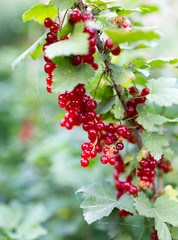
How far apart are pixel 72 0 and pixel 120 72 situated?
0.71 ft

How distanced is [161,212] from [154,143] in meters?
0.19

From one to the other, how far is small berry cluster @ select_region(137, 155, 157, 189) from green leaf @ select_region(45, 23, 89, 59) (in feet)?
1.26

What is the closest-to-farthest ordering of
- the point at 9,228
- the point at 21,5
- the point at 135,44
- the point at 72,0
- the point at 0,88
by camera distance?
the point at 72,0 < the point at 135,44 < the point at 9,228 < the point at 0,88 < the point at 21,5

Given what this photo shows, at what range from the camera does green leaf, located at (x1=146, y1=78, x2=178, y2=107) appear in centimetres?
68

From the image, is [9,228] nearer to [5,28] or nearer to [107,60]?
[107,60]

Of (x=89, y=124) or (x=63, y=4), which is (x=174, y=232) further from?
(x=63, y=4)

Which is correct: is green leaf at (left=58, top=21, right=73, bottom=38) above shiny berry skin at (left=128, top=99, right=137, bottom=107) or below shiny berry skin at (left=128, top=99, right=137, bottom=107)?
above

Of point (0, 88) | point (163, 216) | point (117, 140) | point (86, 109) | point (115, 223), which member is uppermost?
point (86, 109)

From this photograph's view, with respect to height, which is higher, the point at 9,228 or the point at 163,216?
the point at 163,216

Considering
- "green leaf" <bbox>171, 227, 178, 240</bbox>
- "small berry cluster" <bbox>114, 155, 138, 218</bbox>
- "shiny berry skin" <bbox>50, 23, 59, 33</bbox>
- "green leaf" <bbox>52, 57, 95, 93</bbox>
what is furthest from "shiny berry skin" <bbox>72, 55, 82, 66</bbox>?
"green leaf" <bbox>171, 227, 178, 240</bbox>

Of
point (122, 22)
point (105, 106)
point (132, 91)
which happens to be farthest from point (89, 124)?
point (122, 22)

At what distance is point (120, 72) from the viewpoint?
2.30 ft

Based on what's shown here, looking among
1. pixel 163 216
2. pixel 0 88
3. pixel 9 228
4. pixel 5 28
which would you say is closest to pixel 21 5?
pixel 5 28

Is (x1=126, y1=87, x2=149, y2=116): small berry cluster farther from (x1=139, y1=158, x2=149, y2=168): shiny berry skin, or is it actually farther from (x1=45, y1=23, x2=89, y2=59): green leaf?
(x1=45, y1=23, x2=89, y2=59): green leaf
